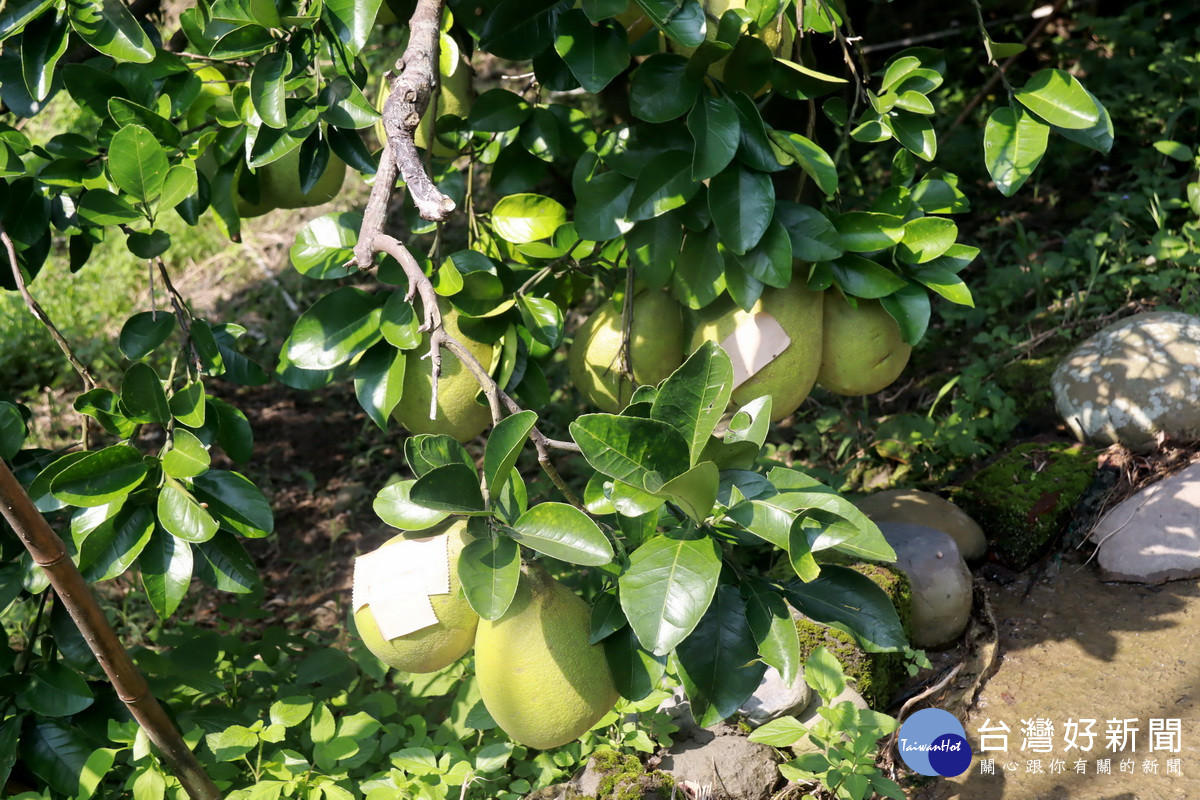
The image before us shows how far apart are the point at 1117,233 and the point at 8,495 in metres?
3.58

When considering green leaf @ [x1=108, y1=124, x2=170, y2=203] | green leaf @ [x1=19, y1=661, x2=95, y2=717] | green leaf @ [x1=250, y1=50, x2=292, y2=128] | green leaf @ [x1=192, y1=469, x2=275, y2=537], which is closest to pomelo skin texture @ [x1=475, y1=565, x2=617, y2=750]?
green leaf @ [x1=192, y1=469, x2=275, y2=537]

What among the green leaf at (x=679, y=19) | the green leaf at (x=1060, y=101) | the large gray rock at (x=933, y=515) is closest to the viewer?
the green leaf at (x=679, y=19)

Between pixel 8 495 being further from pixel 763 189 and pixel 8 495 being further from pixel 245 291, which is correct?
pixel 245 291

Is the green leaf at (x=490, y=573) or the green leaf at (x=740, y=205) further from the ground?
the green leaf at (x=740, y=205)

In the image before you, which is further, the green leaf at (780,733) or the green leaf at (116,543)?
the green leaf at (780,733)

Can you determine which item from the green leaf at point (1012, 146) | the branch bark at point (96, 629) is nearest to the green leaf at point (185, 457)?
the branch bark at point (96, 629)

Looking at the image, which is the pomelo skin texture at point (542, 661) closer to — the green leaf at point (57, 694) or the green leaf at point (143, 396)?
the green leaf at point (143, 396)

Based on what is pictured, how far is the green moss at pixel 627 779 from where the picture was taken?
1.88 metres

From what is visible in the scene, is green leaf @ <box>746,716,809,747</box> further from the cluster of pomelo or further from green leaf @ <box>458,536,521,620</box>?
green leaf @ <box>458,536,521,620</box>

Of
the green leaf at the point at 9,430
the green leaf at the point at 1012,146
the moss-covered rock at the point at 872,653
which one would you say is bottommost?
the moss-covered rock at the point at 872,653

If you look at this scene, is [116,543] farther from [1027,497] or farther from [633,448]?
[1027,497]

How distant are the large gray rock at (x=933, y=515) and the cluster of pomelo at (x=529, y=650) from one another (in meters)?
1.64

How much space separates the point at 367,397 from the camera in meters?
1.31

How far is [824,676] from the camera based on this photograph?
5.82 ft
